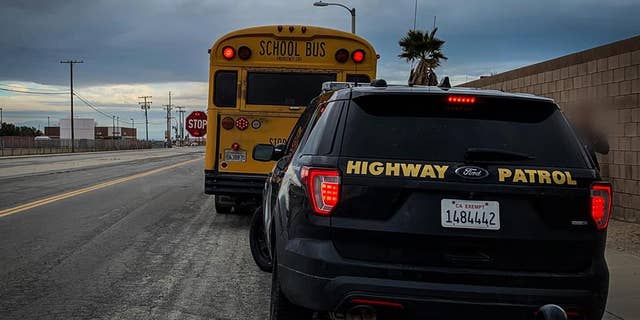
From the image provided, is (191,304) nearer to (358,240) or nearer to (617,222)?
(358,240)

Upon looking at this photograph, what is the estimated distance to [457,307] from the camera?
11.0 ft

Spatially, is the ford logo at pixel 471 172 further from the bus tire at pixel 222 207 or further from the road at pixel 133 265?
the bus tire at pixel 222 207

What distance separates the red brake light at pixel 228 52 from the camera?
32.2 ft

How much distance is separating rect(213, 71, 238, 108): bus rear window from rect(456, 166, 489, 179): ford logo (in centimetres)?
688

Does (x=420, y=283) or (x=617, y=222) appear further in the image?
(x=617, y=222)

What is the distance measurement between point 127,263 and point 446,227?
4.75 m

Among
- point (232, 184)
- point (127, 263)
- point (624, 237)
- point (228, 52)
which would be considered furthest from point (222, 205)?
point (624, 237)

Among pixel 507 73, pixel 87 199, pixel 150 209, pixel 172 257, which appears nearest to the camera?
pixel 172 257

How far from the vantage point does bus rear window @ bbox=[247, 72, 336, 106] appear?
9935 millimetres

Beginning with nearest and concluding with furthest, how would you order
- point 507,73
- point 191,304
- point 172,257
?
point 191,304 → point 172,257 → point 507,73

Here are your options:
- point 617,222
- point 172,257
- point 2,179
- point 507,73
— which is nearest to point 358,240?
point 172,257

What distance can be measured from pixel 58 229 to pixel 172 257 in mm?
2775

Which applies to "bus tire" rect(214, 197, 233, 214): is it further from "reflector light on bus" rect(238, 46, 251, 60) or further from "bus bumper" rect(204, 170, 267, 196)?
"reflector light on bus" rect(238, 46, 251, 60)

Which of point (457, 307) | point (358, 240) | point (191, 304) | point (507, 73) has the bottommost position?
point (191, 304)
